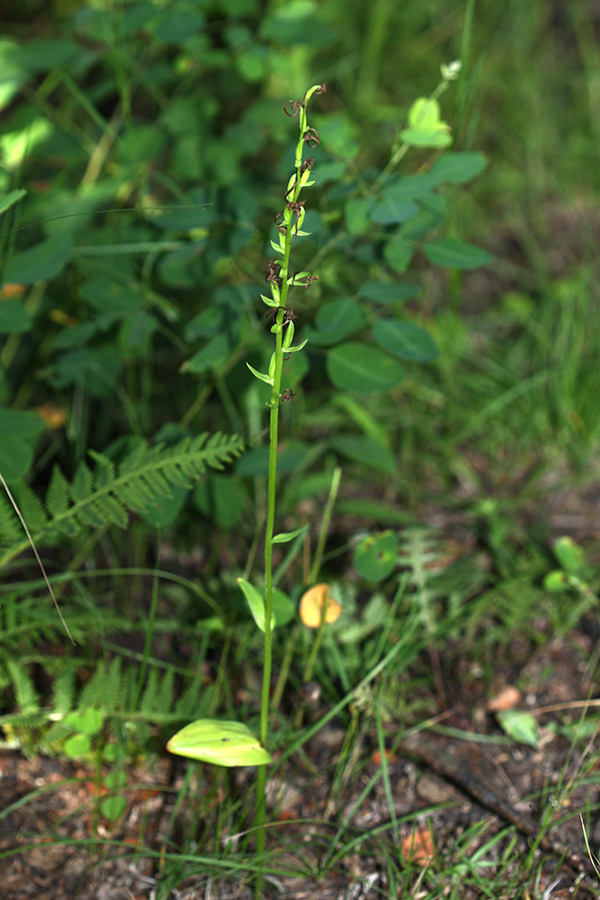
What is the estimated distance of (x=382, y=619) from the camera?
5.01ft

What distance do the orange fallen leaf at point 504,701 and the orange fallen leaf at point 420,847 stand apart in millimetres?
296

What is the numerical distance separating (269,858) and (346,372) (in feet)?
2.88

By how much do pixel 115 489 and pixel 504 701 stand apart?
87 centimetres

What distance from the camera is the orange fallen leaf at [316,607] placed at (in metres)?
1.36

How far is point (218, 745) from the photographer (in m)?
1.06

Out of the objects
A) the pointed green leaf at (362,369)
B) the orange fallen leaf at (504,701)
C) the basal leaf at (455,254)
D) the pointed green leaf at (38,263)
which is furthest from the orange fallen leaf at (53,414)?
the orange fallen leaf at (504,701)

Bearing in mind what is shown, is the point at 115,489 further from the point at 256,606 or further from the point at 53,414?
the point at 53,414

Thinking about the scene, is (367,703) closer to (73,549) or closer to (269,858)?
(269,858)

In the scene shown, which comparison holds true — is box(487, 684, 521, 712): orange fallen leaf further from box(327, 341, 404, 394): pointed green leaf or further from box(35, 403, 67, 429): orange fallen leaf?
box(35, 403, 67, 429): orange fallen leaf

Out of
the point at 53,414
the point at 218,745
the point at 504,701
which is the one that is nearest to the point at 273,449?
the point at 218,745

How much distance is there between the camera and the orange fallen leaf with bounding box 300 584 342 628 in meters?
1.36

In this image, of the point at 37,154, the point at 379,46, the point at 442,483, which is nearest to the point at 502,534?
the point at 442,483

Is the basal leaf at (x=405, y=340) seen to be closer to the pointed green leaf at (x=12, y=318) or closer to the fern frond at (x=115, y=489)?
the fern frond at (x=115, y=489)

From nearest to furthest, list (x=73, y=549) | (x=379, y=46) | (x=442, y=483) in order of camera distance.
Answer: (x=73, y=549) → (x=442, y=483) → (x=379, y=46)
